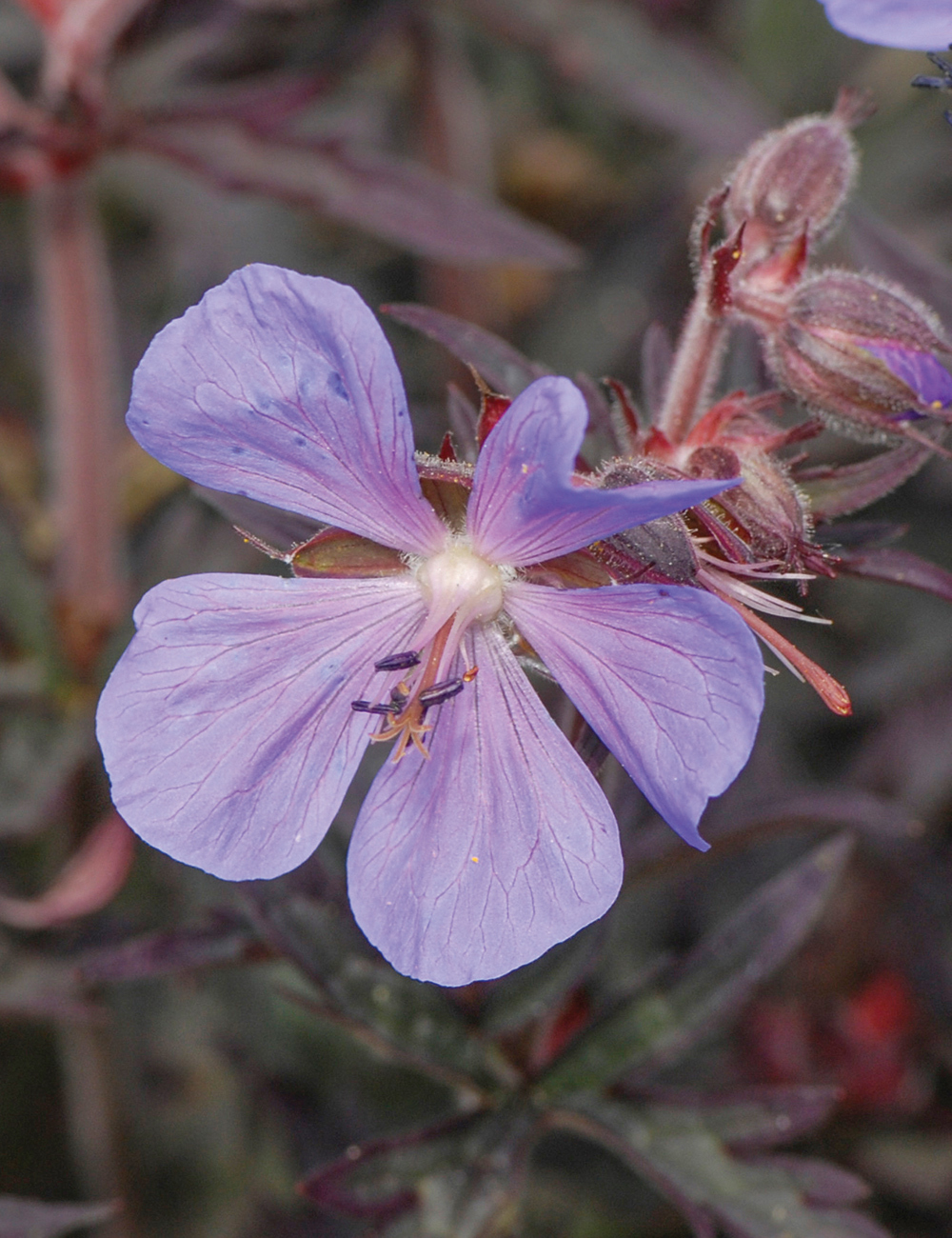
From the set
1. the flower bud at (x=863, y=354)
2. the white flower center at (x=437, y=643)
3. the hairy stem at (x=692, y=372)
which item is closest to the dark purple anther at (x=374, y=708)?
the white flower center at (x=437, y=643)

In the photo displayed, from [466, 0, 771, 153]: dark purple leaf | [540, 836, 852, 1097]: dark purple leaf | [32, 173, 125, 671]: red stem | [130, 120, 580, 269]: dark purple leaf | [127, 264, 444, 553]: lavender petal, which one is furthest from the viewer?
[466, 0, 771, 153]: dark purple leaf

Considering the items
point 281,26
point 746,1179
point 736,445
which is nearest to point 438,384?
point 281,26

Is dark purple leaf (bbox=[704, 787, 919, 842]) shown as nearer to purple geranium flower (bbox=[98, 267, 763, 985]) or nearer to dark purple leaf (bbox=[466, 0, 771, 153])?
purple geranium flower (bbox=[98, 267, 763, 985])

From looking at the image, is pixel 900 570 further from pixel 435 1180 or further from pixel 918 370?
pixel 435 1180

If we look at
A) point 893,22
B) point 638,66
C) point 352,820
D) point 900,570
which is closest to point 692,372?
point 900,570

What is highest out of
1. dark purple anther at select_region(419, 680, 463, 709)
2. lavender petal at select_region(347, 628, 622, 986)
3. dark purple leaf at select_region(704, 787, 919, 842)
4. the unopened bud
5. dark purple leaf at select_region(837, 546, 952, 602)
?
the unopened bud

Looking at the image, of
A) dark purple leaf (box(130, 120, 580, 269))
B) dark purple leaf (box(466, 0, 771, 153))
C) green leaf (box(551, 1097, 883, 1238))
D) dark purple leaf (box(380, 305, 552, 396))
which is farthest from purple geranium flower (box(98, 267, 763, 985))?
dark purple leaf (box(466, 0, 771, 153))

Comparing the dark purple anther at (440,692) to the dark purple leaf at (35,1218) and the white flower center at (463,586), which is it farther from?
the dark purple leaf at (35,1218)
